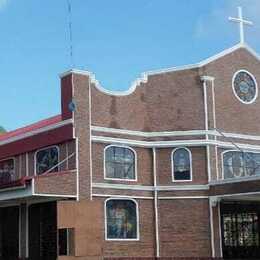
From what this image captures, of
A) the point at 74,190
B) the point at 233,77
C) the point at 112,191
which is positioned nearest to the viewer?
the point at 74,190

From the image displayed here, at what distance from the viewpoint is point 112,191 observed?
31672 millimetres

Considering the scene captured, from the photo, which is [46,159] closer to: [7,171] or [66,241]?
[7,171]

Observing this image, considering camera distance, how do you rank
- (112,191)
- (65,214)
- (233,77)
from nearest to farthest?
1. (65,214)
2. (112,191)
3. (233,77)

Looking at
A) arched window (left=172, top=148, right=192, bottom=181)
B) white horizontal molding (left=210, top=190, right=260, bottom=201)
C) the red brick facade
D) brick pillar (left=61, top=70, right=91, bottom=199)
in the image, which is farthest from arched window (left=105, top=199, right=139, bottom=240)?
white horizontal molding (left=210, top=190, right=260, bottom=201)

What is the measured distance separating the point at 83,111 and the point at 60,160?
2672 millimetres

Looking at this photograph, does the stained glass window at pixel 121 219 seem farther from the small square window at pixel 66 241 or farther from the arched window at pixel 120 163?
the small square window at pixel 66 241

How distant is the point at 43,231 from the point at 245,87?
13.2 meters

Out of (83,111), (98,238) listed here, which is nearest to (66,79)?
(83,111)

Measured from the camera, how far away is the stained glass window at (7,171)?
1405 inches

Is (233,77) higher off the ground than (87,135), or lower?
higher

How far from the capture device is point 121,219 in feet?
105

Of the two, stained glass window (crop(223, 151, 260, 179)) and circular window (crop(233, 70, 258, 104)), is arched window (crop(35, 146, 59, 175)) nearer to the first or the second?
stained glass window (crop(223, 151, 260, 179))

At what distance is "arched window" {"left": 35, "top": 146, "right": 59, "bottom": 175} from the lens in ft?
105

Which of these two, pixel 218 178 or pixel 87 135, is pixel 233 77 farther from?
pixel 87 135
